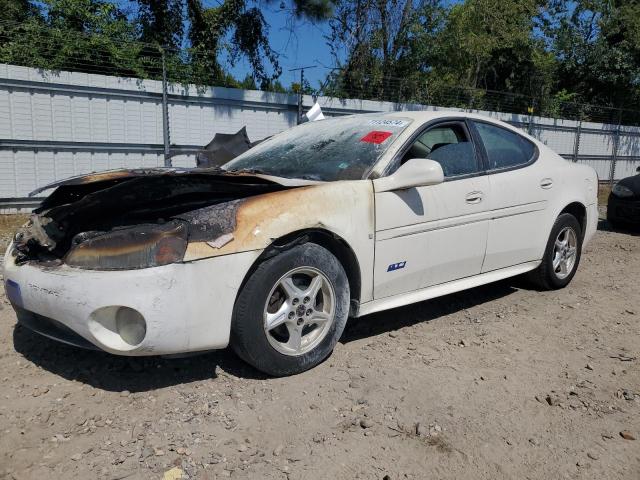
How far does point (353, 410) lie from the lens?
2859 millimetres

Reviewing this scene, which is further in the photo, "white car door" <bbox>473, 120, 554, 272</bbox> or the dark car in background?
the dark car in background

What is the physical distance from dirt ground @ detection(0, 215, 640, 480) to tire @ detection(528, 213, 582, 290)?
89 cm

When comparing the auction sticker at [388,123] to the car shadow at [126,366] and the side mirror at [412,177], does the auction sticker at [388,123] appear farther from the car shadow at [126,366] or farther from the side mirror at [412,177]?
the car shadow at [126,366]

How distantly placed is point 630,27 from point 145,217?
2101 cm

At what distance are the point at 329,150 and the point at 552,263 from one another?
2359 mm

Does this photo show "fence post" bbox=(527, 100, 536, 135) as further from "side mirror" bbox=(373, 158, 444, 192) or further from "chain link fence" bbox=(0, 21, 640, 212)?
"side mirror" bbox=(373, 158, 444, 192)

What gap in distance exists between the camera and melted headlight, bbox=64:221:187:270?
2.67 meters

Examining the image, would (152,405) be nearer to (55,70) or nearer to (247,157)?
(247,157)

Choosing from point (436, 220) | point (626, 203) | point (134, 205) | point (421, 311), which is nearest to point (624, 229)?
point (626, 203)

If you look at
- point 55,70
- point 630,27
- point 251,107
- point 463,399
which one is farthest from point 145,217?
point 630,27

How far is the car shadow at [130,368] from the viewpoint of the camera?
307cm

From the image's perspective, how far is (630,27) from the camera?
62.7ft

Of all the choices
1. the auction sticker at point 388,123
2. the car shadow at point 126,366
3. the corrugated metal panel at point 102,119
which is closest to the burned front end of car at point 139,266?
the car shadow at point 126,366

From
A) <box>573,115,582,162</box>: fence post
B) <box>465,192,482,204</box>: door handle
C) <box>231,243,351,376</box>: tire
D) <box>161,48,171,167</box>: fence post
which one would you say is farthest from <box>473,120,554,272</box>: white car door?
<box>573,115,582,162</box>: fence post
